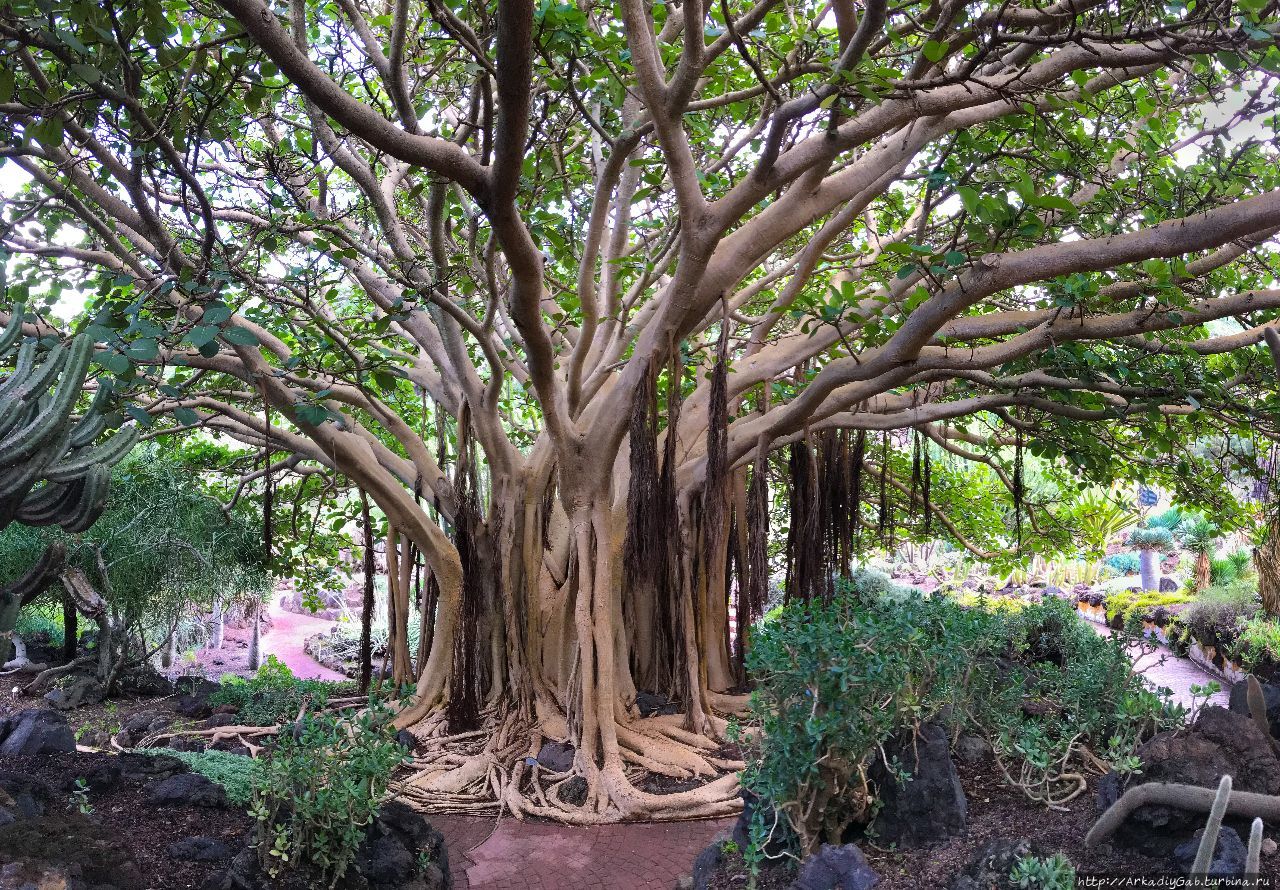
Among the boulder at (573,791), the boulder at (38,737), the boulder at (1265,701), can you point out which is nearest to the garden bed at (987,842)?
the boulder at (1265,701)

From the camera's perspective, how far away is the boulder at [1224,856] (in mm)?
2551

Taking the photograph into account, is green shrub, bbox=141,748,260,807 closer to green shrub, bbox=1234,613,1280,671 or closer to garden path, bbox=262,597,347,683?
green shrub, bbox=1234,613,1280,671

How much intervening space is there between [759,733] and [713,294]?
2.68 metres

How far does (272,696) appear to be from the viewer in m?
7.86

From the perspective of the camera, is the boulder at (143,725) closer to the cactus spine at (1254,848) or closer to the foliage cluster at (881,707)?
the foliage cluster at (881,707)

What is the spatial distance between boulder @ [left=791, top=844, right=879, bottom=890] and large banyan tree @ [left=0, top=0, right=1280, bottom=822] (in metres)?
2.44

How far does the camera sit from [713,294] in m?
5.40

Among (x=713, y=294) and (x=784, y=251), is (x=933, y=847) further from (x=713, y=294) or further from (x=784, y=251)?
(x=784, y=251)

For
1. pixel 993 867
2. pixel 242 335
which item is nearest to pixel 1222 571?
pixel 993 867

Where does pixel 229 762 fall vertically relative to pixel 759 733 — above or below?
below

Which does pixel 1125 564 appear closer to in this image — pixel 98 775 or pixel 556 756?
pixel 556 756

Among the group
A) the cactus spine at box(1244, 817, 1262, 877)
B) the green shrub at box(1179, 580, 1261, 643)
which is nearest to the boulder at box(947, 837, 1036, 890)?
the cactus spine at box(1244, 817, 1262, 877)

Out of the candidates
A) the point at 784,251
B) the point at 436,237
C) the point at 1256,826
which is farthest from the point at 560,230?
the point at 1256,826

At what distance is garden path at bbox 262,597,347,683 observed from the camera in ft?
52.3
